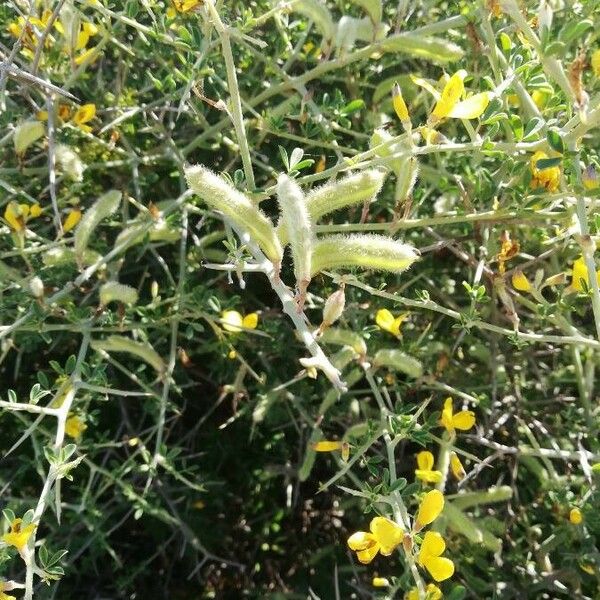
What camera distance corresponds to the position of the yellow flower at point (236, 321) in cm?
142

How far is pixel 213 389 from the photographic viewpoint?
6.35 feet

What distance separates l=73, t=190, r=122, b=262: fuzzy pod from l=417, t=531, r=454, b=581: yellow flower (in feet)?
2.47

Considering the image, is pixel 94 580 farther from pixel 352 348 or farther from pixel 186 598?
pixel 352 348

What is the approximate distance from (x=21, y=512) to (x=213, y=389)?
1.77ft

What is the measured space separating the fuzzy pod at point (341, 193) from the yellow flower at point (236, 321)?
0.43 metres

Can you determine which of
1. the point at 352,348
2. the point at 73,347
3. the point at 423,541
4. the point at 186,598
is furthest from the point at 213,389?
the point at 423,541

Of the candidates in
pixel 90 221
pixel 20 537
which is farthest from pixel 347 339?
pixel 20 537

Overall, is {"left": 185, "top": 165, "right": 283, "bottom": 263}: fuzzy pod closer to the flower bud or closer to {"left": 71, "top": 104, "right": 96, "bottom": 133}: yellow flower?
the flower bud

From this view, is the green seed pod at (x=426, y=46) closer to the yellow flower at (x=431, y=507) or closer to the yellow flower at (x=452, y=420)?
the yellow flower at (x=452, y=420)

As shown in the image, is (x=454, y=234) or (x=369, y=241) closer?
(x=369, y=241)

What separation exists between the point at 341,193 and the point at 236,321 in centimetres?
50

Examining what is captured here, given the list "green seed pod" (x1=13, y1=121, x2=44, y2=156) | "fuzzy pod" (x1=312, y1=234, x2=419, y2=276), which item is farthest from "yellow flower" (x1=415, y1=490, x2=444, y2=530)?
"green seed pod" (x1=13, y1=121, x2=44, y2=156)

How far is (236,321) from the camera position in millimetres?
1437

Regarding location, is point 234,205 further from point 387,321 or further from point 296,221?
point 387,321
